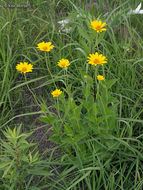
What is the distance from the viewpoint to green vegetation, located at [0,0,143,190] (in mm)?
1133

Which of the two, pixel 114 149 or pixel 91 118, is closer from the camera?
pixel 91 118

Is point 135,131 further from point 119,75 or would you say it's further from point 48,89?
point 48,89

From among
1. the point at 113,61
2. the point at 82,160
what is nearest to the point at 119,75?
the point at 113,61

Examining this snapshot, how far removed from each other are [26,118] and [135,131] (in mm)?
646

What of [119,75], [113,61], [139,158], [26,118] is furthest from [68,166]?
[113,61]

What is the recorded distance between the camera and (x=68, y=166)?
1.26 meters

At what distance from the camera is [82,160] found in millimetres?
1201

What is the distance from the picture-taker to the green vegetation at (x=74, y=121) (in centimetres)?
113

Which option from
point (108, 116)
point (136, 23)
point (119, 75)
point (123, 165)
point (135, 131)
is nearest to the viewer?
point (108, 116)

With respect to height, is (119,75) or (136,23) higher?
(136,23)

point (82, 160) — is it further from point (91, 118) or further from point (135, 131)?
point (135, 131)

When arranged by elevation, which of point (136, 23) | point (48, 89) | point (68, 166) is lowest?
point (68, 166)

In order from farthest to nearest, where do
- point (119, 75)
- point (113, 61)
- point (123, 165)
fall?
1. point (113, 61)
2. point (119, 75)
3. point (123, 165)

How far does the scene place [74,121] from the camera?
1.20m
